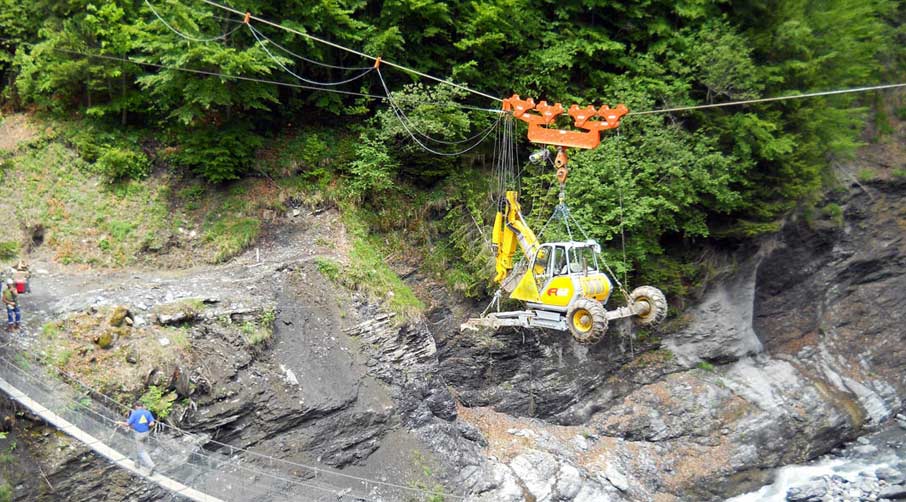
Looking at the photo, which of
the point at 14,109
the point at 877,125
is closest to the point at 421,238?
the point at 14,109

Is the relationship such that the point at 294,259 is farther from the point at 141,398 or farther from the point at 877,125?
the point at 877,125

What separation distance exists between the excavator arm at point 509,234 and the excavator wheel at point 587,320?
2.22 meters

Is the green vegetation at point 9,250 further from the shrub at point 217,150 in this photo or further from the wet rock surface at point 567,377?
the shrub at point 217,150

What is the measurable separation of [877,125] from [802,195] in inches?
342

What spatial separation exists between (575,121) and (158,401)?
9304mm

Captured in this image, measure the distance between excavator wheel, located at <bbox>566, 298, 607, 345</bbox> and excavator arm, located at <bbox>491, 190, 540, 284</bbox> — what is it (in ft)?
7.30

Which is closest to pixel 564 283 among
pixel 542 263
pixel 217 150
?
pixel 542 263

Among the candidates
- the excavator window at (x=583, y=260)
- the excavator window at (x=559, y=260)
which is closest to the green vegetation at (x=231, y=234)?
the excavator window at (x=559, y=260)

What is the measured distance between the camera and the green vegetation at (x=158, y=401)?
1254 centimetres

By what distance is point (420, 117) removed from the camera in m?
18.6

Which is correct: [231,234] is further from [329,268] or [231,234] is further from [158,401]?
[158,401]

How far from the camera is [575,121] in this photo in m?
13.2

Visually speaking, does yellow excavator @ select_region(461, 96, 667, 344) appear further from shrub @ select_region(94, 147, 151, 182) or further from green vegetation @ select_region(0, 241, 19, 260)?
green vegetation @ select_region(0, 241, 19, 260)

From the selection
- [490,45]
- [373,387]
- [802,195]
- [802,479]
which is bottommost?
[802,479]
